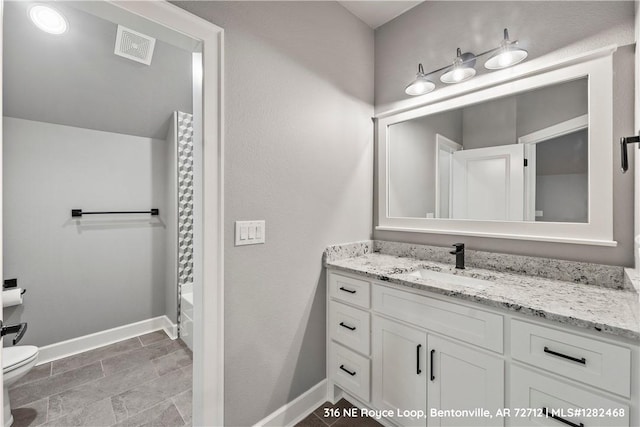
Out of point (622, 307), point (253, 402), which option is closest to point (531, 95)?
point (622, 307)

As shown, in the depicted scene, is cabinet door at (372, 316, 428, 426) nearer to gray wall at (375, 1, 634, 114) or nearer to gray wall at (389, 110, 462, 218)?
gray wall at (389, 110, 462, 218)

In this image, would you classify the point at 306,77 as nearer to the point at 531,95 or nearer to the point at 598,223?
the point at 531,95

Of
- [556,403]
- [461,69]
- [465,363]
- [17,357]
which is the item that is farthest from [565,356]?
[17,357]

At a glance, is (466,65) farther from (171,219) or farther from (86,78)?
(171,219)

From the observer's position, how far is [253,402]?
5.08 feet

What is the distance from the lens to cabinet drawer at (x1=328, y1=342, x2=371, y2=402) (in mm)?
1686

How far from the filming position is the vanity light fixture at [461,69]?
173 centimetres

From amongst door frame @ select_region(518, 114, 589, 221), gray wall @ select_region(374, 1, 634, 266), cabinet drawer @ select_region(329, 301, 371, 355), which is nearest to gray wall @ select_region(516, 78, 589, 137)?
door frame @ select_region(518, 114, 589, 221)

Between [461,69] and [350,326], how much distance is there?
1673 millimetres

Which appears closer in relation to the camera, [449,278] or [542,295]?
[542,295]

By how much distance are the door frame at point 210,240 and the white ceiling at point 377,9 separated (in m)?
1.13

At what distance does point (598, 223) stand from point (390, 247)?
3.77ft

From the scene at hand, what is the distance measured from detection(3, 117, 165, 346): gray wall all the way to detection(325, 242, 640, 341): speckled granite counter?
2090mm

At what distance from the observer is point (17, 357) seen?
67.2 inches
